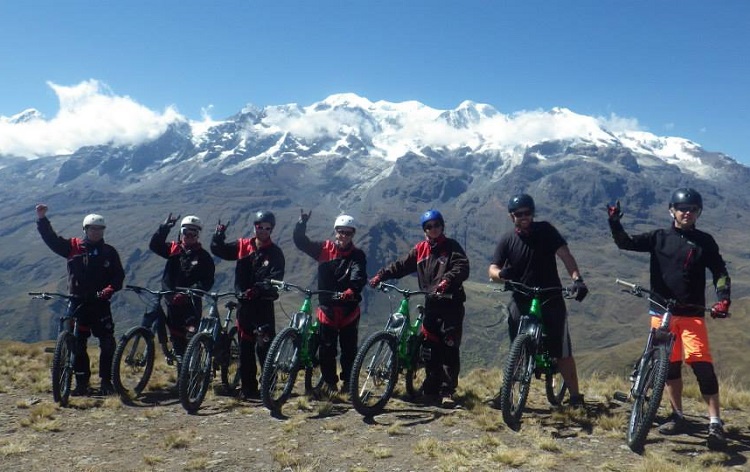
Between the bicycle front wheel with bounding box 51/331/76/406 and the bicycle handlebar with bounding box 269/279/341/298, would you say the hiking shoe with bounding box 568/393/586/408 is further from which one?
the bicycle front wheel with bounding box 51/331/76/406

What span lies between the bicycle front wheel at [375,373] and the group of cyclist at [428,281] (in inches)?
38.2

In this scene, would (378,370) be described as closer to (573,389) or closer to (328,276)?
(328,276)

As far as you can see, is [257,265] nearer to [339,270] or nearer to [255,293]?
[255,293]

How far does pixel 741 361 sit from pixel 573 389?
749ft

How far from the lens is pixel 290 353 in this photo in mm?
10930

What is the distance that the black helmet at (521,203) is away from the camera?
10055 millimetres

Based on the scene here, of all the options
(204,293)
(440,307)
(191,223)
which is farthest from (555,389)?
(191,223)

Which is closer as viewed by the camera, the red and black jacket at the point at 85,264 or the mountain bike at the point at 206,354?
the mountain bike at the point at 206,354

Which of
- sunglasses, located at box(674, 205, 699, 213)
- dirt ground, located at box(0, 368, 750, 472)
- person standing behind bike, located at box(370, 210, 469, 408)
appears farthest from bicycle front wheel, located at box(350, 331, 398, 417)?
sunglasses, located at box(674, 205, 699, 213)

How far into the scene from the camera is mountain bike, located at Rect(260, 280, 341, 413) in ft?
34.0

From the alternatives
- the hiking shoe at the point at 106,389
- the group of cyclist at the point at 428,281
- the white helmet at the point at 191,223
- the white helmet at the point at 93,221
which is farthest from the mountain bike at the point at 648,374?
the white helmet at the point at 93,221

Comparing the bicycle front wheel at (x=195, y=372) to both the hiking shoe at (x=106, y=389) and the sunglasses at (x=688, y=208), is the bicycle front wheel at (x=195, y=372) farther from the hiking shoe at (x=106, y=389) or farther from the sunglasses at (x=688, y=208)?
the sunglasses at (x=688, y=208)

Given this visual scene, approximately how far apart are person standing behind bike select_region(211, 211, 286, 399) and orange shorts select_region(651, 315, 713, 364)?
705 centimetres

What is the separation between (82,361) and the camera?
12.2 meters
